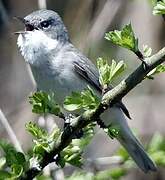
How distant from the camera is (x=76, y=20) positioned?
5.07m

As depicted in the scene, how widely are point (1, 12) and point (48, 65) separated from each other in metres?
0.90

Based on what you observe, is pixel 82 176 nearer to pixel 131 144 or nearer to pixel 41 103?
pixel 41 103

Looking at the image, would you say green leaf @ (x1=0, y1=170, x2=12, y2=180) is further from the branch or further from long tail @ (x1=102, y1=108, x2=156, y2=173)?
long tail @ (x1=102, y1=108, x2=156, y2=173)

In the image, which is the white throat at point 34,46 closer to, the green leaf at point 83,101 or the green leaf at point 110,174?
the green leaf at point 110,174

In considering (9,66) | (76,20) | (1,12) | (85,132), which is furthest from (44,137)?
(9,66)

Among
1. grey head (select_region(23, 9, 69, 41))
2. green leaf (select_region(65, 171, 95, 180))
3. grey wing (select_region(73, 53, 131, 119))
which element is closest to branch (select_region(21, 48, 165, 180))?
green leaf (select_region(65, 171, 95, 180))

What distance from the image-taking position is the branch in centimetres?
168

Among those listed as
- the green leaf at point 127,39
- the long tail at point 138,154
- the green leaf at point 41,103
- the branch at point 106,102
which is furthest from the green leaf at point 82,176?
the green leaf at point 127,39

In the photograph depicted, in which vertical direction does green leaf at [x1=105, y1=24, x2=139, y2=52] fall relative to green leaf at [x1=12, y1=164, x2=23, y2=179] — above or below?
above

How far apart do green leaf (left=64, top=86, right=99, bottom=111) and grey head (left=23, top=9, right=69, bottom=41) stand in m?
1.57

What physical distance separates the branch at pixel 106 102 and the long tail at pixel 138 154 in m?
1.02

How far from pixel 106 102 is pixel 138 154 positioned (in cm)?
153

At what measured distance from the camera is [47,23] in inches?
139

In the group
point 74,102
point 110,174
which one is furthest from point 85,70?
point 74,102
